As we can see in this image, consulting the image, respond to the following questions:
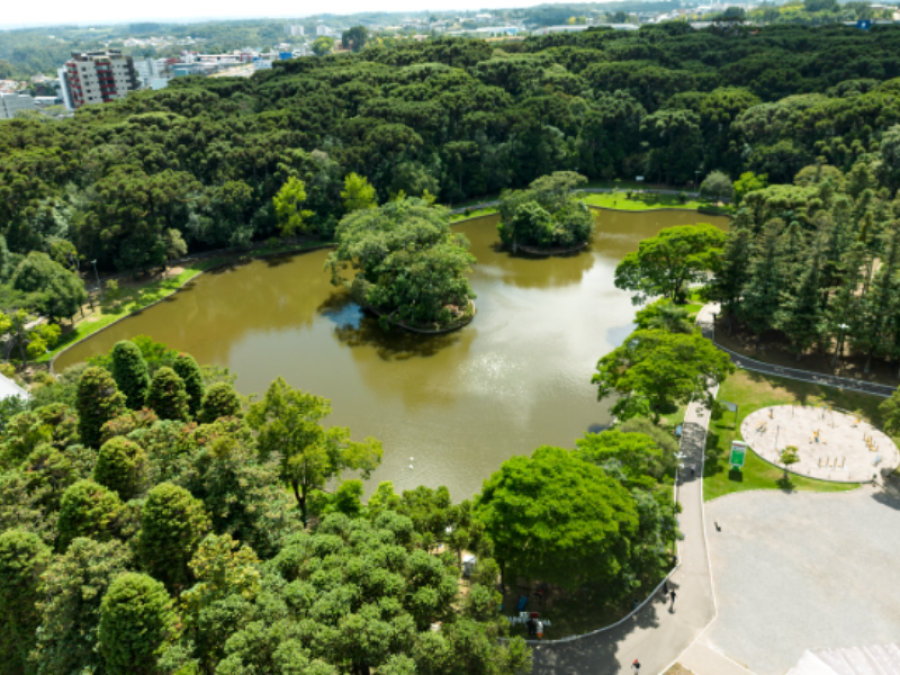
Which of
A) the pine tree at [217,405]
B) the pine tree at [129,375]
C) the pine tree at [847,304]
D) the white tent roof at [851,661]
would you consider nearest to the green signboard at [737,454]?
the white tent roof at [851,661]

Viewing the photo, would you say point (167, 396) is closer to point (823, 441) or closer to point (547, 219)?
point (823, 441)

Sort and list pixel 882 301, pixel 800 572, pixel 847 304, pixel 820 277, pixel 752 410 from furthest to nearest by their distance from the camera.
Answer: pixel 820 277
pixel 847 304
pixel 882 301
pixel 752 410
pixel 800 572

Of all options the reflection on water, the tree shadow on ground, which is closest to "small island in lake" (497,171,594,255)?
the reflection on water

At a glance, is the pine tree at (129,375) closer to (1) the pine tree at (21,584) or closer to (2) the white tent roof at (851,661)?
(1) the pine tree at (21,584)

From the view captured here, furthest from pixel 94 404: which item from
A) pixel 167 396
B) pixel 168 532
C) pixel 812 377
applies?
pixel 812 377

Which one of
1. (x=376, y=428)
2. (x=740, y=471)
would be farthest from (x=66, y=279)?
(x=740, y=471)

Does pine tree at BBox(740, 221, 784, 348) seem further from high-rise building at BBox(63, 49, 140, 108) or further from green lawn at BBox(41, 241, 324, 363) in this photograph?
high-rise building at BBox(63, 49, 140, 108)
